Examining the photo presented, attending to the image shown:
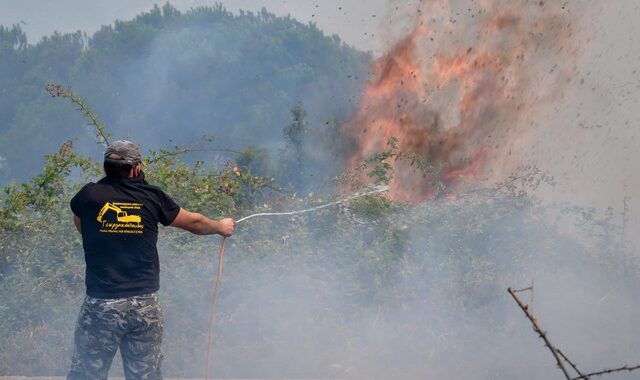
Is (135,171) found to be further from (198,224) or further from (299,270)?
(299,270)

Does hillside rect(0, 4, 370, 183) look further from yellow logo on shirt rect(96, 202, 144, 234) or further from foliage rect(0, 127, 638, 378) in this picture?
yellow logo on shirt rect(96, 202, 144, 234)

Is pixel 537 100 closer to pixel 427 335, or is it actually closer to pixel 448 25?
pixel 448 25

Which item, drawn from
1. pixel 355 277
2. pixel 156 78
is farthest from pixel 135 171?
pixel 156 78

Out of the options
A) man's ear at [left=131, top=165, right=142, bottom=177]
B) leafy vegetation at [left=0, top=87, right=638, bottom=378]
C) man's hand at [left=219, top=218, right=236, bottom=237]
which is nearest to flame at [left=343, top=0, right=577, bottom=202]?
leafy vegetation at [left=0, top=87, right=638, bottom=378]

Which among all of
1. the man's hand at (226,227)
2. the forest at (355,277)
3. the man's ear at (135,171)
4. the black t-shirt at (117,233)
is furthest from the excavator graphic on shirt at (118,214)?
the forest at (355,277)

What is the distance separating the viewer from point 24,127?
67.8 feet

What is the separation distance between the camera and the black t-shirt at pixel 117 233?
201 inches

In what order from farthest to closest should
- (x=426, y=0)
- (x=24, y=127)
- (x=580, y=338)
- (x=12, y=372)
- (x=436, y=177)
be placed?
(x=24, y=127), (x=426, y=0), (x=436, y=177), (x=580, y=338), (x=12, y=372)

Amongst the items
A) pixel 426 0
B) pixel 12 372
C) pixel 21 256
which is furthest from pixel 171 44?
pixel 12 372

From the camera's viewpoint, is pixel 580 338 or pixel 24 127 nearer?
pixel 580 338

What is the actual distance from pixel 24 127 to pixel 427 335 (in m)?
15.0

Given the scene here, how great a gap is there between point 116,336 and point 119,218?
72 cm

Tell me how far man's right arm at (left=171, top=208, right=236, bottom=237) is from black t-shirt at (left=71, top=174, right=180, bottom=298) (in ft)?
0.64

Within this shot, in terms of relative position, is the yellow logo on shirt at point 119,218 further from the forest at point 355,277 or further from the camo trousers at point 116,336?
the forest at point 355,277
